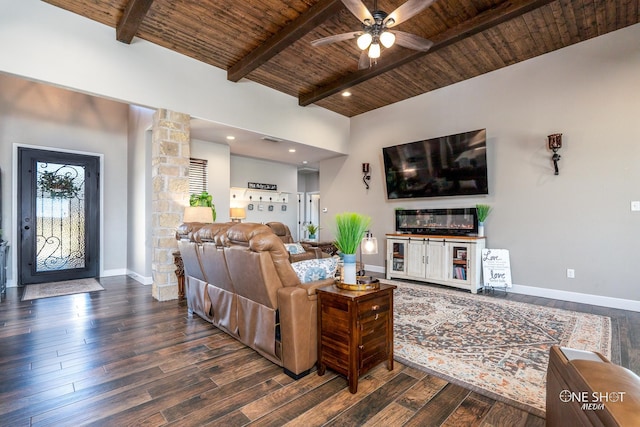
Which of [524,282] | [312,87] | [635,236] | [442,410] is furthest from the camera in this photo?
[312,87]

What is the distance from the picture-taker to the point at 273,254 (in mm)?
2223

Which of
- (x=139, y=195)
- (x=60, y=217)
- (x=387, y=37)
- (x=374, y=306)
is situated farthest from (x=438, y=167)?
(x=60, y=217)

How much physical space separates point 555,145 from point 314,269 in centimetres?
402

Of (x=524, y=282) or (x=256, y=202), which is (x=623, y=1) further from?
(x=256, y=202)

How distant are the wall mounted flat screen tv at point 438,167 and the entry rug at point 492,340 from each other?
6.39 ft

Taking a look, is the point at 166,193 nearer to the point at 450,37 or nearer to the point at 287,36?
the point at 287,36

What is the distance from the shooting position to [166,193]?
4.38 m

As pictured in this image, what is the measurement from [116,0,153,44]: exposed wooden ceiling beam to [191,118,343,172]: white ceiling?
1.27m

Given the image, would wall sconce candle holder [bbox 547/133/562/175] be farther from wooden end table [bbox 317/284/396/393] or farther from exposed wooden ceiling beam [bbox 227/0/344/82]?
wooden end table [bbox 317/284/396/393]

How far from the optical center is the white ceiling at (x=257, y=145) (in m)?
5.30

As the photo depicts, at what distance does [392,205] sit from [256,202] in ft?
12.2

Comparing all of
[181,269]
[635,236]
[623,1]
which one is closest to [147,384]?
[181,269]

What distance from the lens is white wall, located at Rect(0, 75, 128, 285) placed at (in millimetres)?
5121

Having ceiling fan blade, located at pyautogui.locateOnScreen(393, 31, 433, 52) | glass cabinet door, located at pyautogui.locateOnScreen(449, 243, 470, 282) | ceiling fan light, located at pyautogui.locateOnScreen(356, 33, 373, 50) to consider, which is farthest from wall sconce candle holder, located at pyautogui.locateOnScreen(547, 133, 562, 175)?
ceiling fan light, located at pyautogui.locateOnScreen(356, 33, 373, 50)
